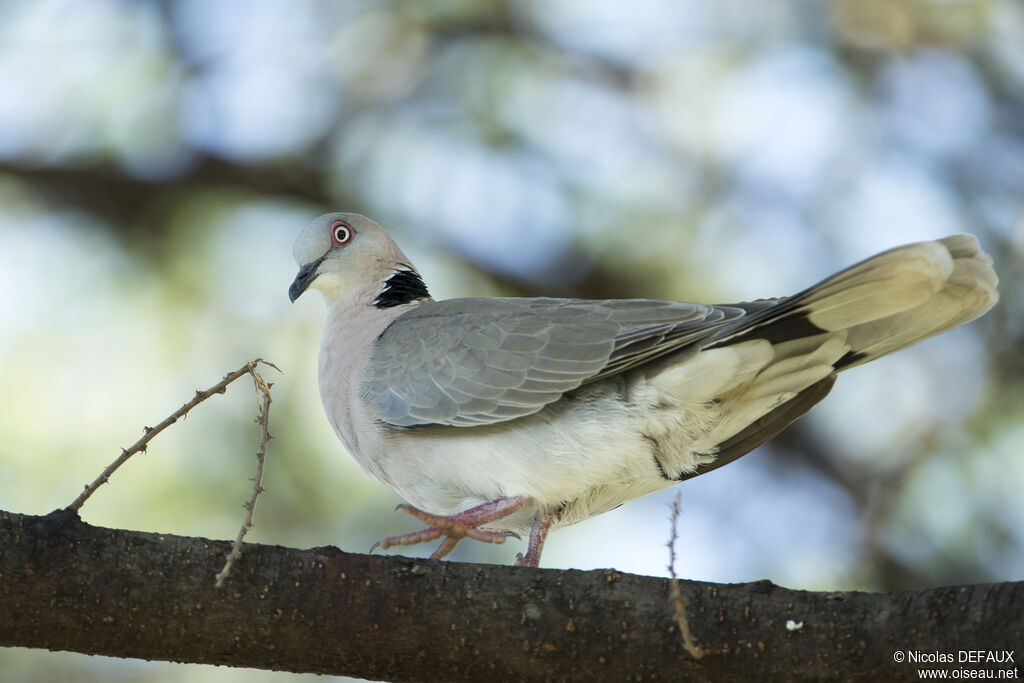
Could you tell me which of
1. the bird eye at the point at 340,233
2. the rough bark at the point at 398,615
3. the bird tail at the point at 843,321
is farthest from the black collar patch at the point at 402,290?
the rough bark at the point at 398,615

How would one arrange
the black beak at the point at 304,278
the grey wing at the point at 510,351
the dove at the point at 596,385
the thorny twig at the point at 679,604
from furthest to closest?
the black beak at the point at 304,278, the grey wing at the point at 510,351, the dove at the point at 596,385, the thorny twig at the point at 679,604

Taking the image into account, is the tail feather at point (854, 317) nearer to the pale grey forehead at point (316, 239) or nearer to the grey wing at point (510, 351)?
the grey wing at point (510, 351)

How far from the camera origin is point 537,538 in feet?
10.2

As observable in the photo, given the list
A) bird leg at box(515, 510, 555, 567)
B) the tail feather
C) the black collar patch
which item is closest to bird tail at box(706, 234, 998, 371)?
the tail feather

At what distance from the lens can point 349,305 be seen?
380 centimetres

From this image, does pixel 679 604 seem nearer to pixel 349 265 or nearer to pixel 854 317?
pixel 854 317

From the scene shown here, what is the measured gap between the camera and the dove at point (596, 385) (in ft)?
8.91

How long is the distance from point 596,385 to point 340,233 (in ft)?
4.20

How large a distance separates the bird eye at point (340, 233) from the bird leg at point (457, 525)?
50.0 inches

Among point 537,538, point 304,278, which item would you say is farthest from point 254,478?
point 304,278

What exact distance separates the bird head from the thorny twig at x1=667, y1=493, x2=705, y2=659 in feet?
5.91

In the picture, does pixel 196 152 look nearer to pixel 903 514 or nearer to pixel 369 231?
pixel 369 231

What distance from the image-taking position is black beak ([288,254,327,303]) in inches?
149

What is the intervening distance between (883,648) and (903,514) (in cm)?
300
